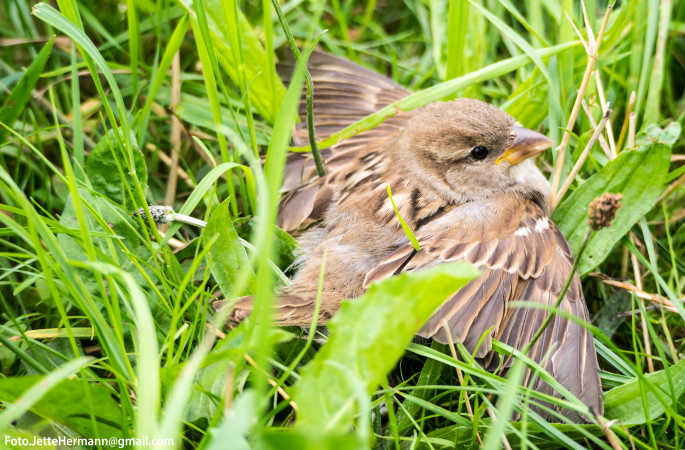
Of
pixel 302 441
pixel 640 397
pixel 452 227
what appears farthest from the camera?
pixel 452 227

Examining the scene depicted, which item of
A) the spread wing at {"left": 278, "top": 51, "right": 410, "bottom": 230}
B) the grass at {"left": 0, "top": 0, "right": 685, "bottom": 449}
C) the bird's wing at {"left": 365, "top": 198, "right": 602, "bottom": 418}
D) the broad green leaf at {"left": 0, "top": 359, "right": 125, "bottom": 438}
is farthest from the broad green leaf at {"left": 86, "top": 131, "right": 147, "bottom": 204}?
the bird's wing at {"left": 365, "top": 198, "right": 602, "bottom": 418}

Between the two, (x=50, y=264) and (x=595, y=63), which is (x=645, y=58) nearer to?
(x=595, y=63)

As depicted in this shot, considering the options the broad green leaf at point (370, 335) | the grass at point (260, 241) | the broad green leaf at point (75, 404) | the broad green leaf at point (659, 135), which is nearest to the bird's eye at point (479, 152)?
the grass at point (260, 241)

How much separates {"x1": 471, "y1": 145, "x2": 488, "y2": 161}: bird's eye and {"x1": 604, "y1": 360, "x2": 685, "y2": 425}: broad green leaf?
99cm

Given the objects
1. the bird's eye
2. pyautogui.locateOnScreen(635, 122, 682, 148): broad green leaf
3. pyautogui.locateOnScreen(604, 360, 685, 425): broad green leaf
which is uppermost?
pyautogui.locateOnScreen(635, 122, 682, 148): broad green leaf

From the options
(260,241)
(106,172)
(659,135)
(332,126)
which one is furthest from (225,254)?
(659,135)

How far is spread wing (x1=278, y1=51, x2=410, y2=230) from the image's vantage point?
2.66 meters

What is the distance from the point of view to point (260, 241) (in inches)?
52.5

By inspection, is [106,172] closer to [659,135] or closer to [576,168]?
[576,168]

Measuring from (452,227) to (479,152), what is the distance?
41cm

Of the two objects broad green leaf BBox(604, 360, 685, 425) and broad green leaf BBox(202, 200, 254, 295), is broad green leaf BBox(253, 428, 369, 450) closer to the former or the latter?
broad green leaf BBox(202, 200, 254, 295)

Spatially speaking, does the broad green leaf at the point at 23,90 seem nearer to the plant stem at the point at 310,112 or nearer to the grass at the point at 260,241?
the grass at the point at 260,241

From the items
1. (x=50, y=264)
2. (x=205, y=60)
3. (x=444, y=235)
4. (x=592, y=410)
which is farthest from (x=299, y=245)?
(x=592, y=410)

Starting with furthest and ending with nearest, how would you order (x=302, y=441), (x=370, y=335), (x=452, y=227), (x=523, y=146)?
1. (x=523, y=146)
2. (x=452, y=227)
3. (x=370, y=335)
4. (x=302, y=441)
